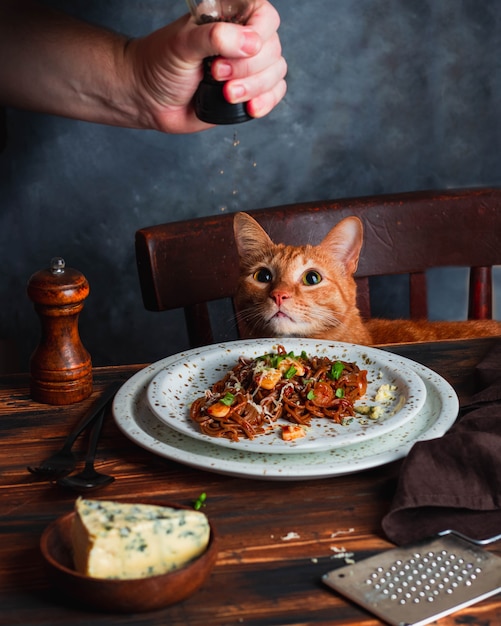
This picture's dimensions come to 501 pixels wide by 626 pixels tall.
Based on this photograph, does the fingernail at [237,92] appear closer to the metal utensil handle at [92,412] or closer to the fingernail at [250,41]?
the fingernail at [250,41]

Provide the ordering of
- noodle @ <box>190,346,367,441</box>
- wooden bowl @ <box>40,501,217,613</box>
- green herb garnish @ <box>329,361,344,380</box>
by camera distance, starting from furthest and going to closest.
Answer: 1. green herb garnish @ <box>329,361,344,380</box>
2. noodle @ <box>190,346,367,441</box>
3. wooden bowl @ <box>40,501,217,613</box>

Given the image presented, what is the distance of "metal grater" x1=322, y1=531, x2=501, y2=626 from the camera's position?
877 mm

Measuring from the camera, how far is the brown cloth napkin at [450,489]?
104 centimetres

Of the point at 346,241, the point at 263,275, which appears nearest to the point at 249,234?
the point at 263,275

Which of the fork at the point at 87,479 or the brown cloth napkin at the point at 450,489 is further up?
the fork at the point at 87,479

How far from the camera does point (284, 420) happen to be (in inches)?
52.6

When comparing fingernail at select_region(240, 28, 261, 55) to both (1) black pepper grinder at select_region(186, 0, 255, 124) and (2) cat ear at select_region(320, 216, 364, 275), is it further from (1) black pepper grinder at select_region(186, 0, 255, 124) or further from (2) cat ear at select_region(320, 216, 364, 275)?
(2) cat ear at select_region(320, 216, 364, 275)

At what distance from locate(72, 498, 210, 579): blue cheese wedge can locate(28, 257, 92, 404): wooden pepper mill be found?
1.91ft

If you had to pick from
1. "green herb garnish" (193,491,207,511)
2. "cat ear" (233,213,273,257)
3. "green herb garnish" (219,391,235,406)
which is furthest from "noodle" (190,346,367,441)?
"cat ear" (233,213,273,257)

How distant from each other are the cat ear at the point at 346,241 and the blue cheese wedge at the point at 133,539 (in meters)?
1.23

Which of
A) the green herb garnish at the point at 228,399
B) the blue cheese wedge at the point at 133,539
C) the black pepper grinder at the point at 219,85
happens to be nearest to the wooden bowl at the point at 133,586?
the blue cheese wedge at the point at 133,539

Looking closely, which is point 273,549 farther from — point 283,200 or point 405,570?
point 283,200

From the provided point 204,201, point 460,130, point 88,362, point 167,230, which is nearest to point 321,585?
point 88,362

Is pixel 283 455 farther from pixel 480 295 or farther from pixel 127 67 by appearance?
pixel 480 295
